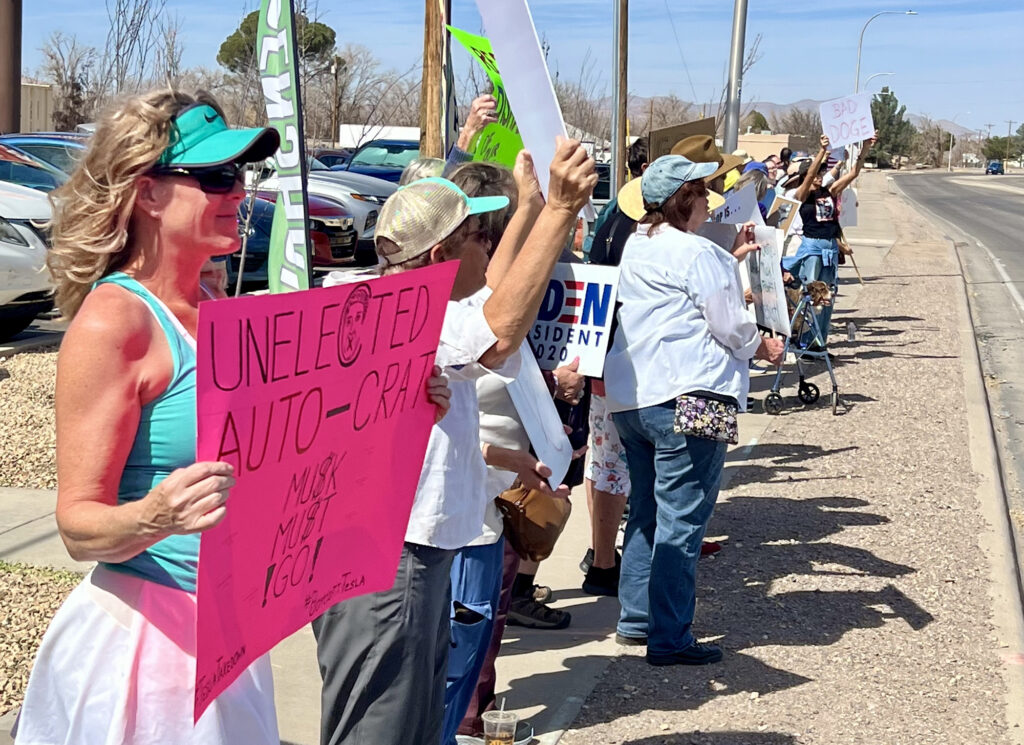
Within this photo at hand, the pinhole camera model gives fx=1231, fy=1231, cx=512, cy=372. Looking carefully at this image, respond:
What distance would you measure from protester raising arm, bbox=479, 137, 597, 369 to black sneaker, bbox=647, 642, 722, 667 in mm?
2438

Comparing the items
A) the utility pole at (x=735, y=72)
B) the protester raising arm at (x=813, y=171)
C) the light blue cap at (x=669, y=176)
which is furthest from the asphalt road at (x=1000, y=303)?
the utility pole at (x=735, y=72)

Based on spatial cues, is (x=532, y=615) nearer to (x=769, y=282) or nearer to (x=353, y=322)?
(x=769, y=282)

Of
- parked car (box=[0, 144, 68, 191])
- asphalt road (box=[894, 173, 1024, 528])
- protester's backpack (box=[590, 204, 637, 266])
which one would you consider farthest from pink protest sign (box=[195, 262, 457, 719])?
parked car (box=[0, 144, 68, 191])

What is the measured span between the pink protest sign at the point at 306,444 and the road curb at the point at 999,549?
3.01 m

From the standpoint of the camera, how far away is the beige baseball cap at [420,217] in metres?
2.90

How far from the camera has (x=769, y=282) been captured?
705 cm

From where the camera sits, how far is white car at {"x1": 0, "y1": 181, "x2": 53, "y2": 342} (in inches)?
400

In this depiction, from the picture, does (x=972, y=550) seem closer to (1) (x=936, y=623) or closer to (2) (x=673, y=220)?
(1) (x=936, y=623)

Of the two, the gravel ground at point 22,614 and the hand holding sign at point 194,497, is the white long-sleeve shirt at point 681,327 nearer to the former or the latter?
the gravel ground at point 22,614

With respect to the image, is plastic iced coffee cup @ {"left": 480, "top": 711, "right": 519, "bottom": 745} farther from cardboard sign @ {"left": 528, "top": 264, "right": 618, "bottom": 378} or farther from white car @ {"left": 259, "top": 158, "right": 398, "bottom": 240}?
white car @ {"left": 259, "top": 158, "right": 398, "bottom": 240}

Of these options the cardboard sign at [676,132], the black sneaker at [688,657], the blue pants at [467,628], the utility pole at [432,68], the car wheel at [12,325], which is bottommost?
the black sneaker at [688,657]

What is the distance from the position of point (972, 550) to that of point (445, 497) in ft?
14.9

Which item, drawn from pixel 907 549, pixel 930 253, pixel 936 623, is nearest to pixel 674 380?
pixel 936 623

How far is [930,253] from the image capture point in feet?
88.9
